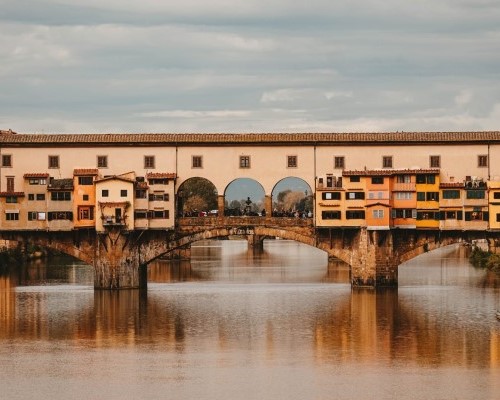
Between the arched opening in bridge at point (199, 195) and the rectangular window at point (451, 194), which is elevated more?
the arched opening in bridge at point (199, 195)

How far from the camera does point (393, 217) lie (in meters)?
64.1

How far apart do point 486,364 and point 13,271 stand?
48.2 m

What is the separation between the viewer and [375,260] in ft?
209

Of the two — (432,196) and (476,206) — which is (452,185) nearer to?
(432,196)

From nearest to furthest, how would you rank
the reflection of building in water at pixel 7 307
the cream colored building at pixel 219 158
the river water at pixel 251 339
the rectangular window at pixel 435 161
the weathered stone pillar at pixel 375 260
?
the river water at pixel 251 339, the reflection of building in water at pixel 7 307, the weathered stone pillar at pixel 375 260, the cream colored building at pixel 219 158, the rectangular window at pixel 435 161

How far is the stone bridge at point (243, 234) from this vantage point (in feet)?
210

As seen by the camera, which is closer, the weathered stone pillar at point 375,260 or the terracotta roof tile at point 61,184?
the weathered stone pillar at point 375,260

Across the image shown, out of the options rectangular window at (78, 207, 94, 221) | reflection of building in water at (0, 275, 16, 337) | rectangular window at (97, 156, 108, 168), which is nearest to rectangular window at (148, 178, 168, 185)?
rectangular window at (97, 156, 108, 168)

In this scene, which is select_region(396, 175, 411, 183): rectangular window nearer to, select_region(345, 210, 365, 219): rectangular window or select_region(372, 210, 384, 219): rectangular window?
select_region(372, 210, 384, 219): rectangular window

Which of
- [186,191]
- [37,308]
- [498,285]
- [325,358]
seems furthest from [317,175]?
[186,191]

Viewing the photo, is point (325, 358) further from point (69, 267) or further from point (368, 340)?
point (69, 267)

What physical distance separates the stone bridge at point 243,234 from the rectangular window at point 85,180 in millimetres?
2438

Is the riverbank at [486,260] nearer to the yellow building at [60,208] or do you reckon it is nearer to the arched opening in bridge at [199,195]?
the yellow building at [60,208]

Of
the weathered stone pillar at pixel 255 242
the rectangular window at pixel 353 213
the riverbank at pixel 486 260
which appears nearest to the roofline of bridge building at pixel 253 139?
the rectangular window at pixel 353 213
